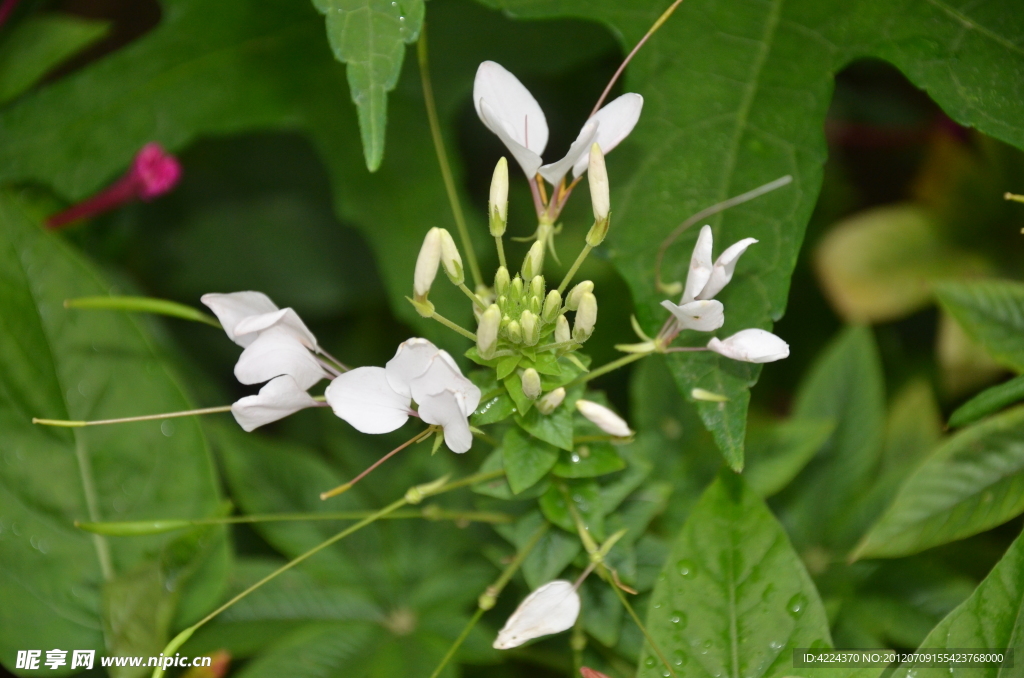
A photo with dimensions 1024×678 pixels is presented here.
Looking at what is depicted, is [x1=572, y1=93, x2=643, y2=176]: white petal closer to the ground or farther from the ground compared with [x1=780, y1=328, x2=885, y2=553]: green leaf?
farther from the ground

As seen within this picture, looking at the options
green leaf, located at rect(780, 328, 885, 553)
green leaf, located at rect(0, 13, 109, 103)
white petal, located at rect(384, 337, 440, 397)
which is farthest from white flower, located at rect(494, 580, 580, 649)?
green leaf, located at rect(0, 13, 109, 103)

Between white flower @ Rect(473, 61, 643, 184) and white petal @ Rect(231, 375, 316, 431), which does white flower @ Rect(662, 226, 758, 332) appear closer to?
white flower @ Rect(473, 61, 643, 184)

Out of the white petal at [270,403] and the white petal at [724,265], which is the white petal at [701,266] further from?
the white petal at [270,403]

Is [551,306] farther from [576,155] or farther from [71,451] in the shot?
[71,451]

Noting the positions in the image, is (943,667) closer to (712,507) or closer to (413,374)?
(712,507)

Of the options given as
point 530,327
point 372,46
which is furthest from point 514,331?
point 372,46

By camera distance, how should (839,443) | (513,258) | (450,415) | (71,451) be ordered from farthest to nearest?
(513,258)
(839,443)
(71,451)
(450,415)
